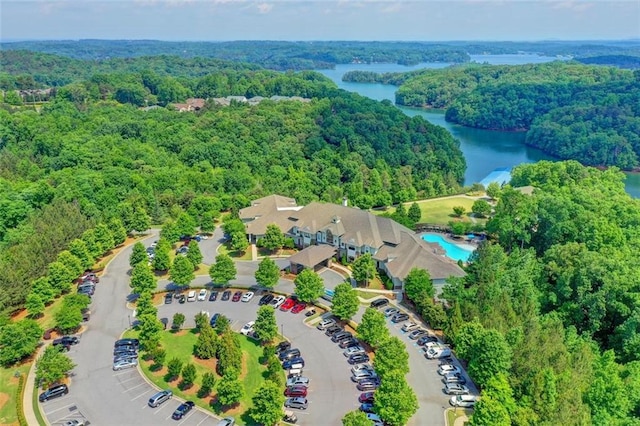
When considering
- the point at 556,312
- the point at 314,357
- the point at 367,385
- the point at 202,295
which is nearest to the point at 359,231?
the point at 202,295

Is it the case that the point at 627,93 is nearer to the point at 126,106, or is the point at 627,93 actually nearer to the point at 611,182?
the point at 611,182

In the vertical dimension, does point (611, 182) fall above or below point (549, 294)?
above

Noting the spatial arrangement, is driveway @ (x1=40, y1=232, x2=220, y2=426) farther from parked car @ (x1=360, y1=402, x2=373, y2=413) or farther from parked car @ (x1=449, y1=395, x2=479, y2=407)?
parked car @ (x1=449, y1=395, x2=479, y2=407)

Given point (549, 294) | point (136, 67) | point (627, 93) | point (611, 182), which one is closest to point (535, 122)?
point (627, 93)

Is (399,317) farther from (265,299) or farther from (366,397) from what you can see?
(265,299)

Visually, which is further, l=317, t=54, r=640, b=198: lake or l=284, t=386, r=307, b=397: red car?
l=317, t=54, r=640, b=198: lake

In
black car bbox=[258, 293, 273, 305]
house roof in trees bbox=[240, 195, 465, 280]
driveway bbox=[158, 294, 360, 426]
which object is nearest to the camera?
driveway bbox=[158, 294, 360, 426]

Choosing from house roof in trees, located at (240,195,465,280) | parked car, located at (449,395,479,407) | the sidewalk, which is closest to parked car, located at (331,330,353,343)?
house roof in trees, located at (240,195,465,280)
